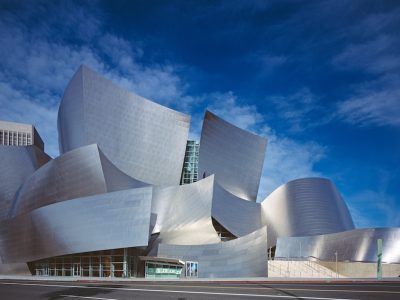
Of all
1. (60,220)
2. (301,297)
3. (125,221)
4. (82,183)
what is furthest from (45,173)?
(301,297)

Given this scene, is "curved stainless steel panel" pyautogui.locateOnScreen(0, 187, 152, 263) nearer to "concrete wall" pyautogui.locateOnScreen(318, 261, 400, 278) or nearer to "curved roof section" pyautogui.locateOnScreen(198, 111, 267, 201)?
"concrete wall" pyautogui.locateOnScreen(318, 261, 400, 278)

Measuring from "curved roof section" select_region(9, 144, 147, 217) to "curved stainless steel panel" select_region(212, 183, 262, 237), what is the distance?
884cm

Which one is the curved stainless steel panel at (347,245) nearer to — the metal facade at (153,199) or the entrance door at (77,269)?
the metal facade at (153,199)

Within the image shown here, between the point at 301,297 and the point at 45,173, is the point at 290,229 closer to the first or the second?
the point at 45,173

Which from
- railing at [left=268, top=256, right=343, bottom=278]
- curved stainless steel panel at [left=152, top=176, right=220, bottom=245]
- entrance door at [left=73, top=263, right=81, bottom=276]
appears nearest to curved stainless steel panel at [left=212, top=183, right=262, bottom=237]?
curved stainless steel panel at [left=152, top=176, right=220, bottom=245]

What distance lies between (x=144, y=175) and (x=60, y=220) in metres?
15.1

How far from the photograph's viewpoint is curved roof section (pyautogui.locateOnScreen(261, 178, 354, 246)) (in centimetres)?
4069

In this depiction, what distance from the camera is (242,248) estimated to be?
24.8 metres

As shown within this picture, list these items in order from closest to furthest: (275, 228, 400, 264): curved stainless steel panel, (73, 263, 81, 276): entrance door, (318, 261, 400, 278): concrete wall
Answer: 1. (73, 263, 81, 276): entrance door
2. (318, 261, 400, 278): concrete wall
3. (275, 228, 400, 264): curved stainless steel panel

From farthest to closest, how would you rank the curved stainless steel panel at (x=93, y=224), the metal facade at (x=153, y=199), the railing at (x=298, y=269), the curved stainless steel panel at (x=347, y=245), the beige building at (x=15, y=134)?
the beige building at (x=15, y=134) < the curved stainless steel panel at (x=347, y=245) < the railing at (x=298, y=269) < the metal facade at (x=153, y=199) < the curved stainless steel panel at (x=93, y=224)

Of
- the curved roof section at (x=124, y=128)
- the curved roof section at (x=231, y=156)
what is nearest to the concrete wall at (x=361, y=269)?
the curved roof section at (x=231, y=156)

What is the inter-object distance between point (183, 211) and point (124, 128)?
11.5 meters

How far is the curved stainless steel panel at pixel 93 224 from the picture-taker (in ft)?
82.8

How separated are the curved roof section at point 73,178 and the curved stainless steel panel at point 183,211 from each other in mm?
4561
